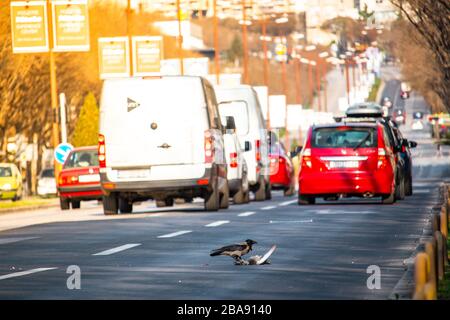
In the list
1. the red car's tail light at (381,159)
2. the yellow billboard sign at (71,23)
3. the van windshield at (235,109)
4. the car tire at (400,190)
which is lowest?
the car tire at (400,190)

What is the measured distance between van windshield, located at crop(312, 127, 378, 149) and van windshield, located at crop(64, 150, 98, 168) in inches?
360

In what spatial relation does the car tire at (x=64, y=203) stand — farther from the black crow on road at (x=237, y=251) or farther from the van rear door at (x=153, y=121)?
the black crow on road at (x=237, y=251)

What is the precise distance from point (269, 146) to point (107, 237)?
19708mm

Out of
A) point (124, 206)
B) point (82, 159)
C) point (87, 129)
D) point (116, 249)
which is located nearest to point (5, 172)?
point (87, 129)

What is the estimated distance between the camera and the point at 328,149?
31266mm

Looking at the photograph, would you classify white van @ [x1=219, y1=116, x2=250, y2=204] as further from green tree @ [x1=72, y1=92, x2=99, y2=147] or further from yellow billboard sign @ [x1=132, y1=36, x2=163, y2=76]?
green tree @ [x1=72, y1=92, x2=99, y2=147]

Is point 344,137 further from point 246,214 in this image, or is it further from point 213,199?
point 246,214

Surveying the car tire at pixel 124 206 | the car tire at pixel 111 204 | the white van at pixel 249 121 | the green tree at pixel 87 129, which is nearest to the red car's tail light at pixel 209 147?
the car tire at pixel 111 204

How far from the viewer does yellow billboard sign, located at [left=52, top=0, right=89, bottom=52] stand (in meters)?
48.5

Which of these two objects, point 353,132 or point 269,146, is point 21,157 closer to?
point 269,146

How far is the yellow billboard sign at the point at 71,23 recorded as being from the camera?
159 ft

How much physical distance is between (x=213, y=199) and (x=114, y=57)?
92.2 feet

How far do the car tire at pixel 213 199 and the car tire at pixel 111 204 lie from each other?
1657 mm
